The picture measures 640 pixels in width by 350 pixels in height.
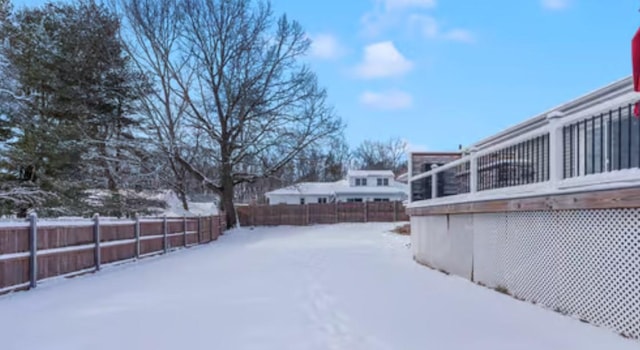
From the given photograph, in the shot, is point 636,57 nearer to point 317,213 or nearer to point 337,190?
point 317,213

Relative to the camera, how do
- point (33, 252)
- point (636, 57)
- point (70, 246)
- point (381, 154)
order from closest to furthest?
point (636, 57) → point (33, 252) → point (70, 246) → point (381, 154)

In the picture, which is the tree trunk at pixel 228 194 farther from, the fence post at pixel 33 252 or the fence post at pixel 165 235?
the fence post at pixel 33 252

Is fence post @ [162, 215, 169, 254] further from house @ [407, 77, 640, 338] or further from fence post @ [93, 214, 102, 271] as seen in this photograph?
house @ [407, 77, 640, 338]

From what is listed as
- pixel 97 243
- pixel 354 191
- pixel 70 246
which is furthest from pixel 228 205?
pixel 70 246

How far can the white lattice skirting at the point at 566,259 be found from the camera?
13.9 feet

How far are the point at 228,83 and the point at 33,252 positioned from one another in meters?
17.9

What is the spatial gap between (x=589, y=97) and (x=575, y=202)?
2929 mm

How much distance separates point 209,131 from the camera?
24.2m

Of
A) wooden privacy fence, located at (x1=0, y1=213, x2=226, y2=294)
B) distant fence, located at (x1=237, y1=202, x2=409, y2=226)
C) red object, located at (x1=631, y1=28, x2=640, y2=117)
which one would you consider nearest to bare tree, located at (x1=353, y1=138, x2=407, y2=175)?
distant fence, located at (x1=237, y1=202, x2=409, y2=226)

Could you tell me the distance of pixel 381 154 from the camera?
5622cm

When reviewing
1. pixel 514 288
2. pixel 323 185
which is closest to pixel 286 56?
pixel 323 185

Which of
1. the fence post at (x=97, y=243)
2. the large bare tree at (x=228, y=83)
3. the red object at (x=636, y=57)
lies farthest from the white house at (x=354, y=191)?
the red object at (x=636, y=57)

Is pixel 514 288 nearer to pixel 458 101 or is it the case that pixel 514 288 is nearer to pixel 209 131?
pixel 458 101

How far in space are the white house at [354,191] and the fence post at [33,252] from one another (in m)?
30.2
